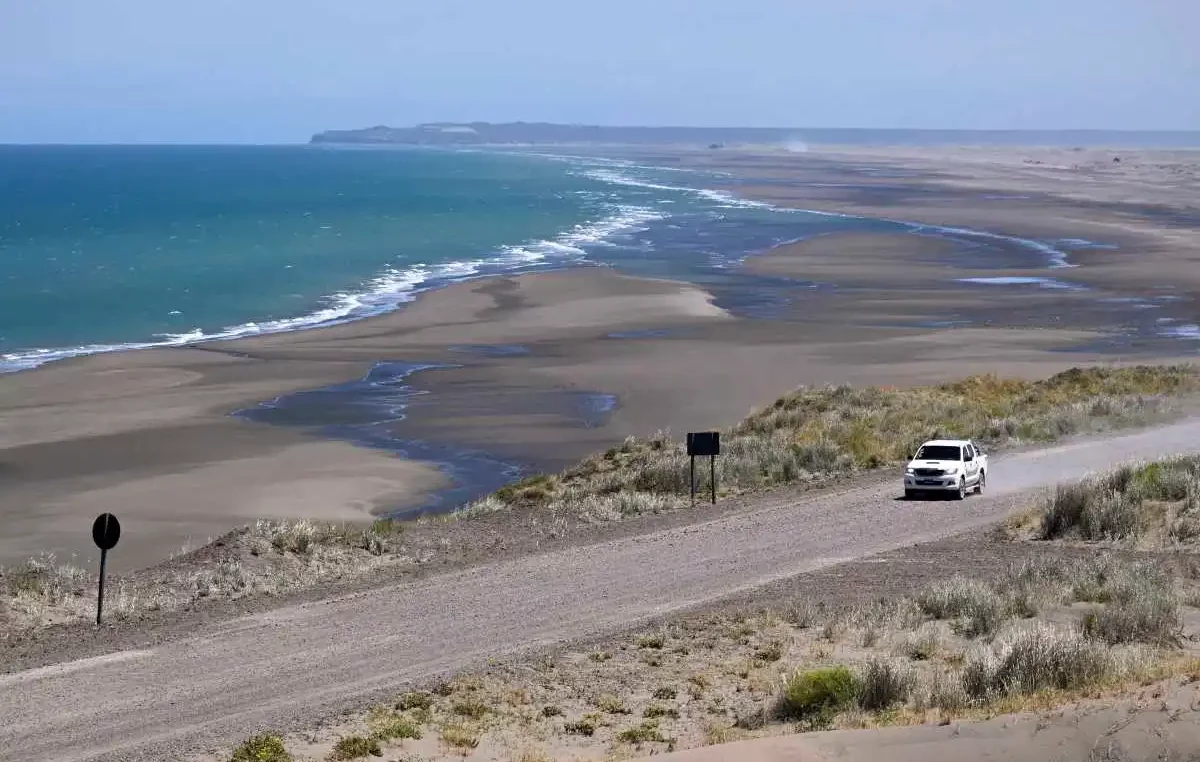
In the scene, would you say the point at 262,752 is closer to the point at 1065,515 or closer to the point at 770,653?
the point at 770,653

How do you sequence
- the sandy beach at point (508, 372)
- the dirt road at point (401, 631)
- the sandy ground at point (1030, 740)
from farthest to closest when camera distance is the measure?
the sandy beach at point (508, 372)
the dirt road at point (401, 631)
the sandy ground at point (1030, 740)

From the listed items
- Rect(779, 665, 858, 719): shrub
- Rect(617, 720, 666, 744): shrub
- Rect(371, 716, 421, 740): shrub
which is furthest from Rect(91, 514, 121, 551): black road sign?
Rect(779, 665, 858, 719): shrub

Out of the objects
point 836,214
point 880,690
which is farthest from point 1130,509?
point 836,214

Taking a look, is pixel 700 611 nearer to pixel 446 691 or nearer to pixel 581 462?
pixel 446 691

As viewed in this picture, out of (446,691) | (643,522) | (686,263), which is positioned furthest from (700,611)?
(686,263)

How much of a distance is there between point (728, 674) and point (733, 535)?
8051mm

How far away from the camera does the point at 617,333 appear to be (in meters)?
54.3

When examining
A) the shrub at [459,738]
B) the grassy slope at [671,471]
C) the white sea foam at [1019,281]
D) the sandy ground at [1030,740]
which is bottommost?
the white sea foam at [1019,281]

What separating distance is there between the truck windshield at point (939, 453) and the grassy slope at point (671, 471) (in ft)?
7.49

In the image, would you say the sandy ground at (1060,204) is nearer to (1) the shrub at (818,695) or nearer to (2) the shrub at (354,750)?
(1) the shrub at (818,695)

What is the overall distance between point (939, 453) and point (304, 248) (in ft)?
229

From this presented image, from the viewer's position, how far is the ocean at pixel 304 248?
199ft

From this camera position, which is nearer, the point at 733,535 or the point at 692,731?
the point at 692,731

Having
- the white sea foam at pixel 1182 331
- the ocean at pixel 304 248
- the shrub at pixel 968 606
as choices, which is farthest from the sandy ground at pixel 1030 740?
the white sea foam at pixel 1182 331
